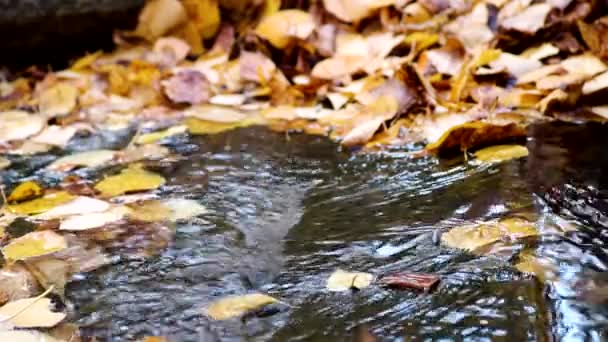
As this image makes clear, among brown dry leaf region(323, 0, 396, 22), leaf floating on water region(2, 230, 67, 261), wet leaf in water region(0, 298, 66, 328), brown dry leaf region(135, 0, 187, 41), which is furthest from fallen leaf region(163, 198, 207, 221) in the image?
brown dry leaf region(135, 0, 187, 41)

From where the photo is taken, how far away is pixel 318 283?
0.75m

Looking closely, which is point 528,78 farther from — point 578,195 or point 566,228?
point 566,228

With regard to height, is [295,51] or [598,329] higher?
[295,51]

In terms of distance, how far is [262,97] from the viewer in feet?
5.64

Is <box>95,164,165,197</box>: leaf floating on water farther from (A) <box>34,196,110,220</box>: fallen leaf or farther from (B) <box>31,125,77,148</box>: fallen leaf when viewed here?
(B) <box>31,125,77,148</box>: fallen leaf

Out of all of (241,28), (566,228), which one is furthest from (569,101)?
(241,28)

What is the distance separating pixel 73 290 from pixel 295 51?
1.16 metres

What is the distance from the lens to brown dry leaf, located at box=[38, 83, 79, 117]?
1.74 m

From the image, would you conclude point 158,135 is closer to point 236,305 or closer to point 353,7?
point 353,7

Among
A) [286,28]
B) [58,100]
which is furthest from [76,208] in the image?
[286,28]

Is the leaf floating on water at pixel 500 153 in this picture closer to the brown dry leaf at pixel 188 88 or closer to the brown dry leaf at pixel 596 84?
the brown dry leaf at pixel 596 84

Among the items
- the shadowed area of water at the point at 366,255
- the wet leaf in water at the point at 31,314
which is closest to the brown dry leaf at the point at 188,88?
the shadowed area of water at the point at 366,255

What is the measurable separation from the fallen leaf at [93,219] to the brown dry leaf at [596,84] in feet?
2.66

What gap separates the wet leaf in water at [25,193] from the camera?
112 centimetres
